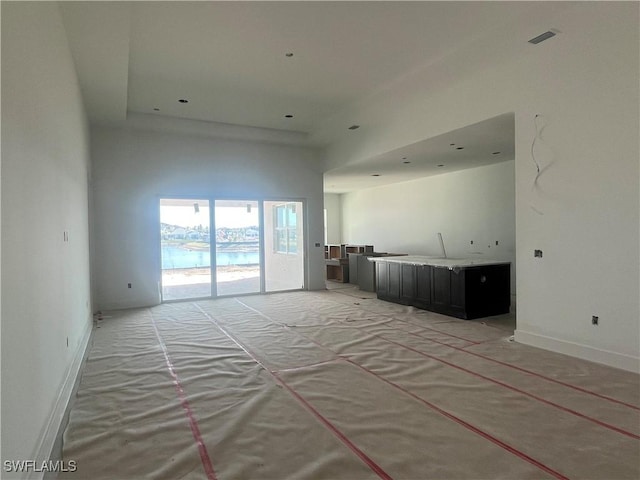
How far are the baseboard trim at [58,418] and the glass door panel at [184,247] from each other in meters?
3.43

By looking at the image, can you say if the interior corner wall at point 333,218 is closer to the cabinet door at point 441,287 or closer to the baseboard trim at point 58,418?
the cabinet door at point 441,287

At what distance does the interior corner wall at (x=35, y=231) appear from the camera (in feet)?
5.96

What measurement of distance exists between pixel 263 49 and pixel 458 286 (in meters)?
4.29

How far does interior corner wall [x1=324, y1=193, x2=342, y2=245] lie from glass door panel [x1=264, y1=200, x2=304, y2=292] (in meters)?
4.84

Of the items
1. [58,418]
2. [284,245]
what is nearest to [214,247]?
[284,245]

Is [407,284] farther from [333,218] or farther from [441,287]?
[333,218]

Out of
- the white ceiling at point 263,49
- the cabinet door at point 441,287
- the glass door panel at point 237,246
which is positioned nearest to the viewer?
the white ceiling at point 263,49

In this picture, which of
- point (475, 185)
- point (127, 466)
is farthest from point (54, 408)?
point (475, 185)

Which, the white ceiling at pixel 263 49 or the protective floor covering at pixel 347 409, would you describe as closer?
the protective floor covering at pixel 347 409

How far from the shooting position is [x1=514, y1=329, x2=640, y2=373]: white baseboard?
11.7 feet

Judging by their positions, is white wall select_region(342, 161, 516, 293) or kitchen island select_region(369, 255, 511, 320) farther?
white wall select_region(342, 161, 516, 293)

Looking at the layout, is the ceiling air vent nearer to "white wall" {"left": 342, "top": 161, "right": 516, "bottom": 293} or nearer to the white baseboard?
the white baseboard

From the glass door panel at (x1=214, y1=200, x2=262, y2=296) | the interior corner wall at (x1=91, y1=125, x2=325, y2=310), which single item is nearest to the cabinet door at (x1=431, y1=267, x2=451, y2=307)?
the glass door panel at (x1=214, y1=200, x2=262, y2=296)

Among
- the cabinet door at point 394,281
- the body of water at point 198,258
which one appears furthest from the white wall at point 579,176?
the body of water at point 198,258
